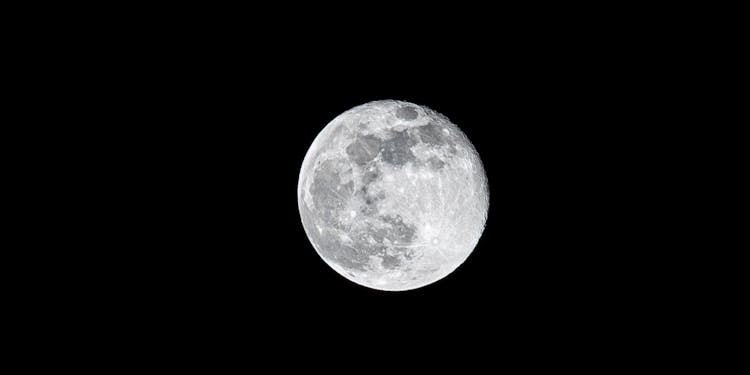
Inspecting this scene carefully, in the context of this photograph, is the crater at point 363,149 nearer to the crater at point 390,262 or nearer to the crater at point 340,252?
the crater at point 340,252

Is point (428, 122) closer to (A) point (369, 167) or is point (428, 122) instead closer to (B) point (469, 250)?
(A) point (369, 167)

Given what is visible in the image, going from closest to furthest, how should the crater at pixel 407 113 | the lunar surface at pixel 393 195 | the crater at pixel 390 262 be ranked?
the lunar surface at pixel 393 195
the crater at pixel 390 262
the crater at pixel 407 113

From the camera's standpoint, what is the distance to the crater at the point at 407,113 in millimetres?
4512

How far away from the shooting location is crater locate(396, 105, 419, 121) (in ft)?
14.8

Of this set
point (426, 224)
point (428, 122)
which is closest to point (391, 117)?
point (428, 122)

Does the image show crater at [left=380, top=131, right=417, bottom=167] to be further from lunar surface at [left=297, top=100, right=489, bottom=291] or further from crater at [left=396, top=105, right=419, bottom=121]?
crater at [left=396, top=105, right=419, bottom=121]

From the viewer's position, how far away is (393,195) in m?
4.16

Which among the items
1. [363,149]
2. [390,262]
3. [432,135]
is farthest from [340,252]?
[432,135]

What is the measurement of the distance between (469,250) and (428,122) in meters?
1.24

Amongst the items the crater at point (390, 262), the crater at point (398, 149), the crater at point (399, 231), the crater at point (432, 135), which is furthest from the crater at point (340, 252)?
the crater at point (432, 135)

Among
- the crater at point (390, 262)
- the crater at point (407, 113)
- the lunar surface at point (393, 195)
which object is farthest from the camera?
the crater at point (407, 113)

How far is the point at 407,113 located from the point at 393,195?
83 centimetres

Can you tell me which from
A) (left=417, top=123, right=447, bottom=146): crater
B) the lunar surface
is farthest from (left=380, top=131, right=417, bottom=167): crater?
(left=417, top=123, right=447, bottom=146): crater

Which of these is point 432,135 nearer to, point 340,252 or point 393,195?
point 393,195
